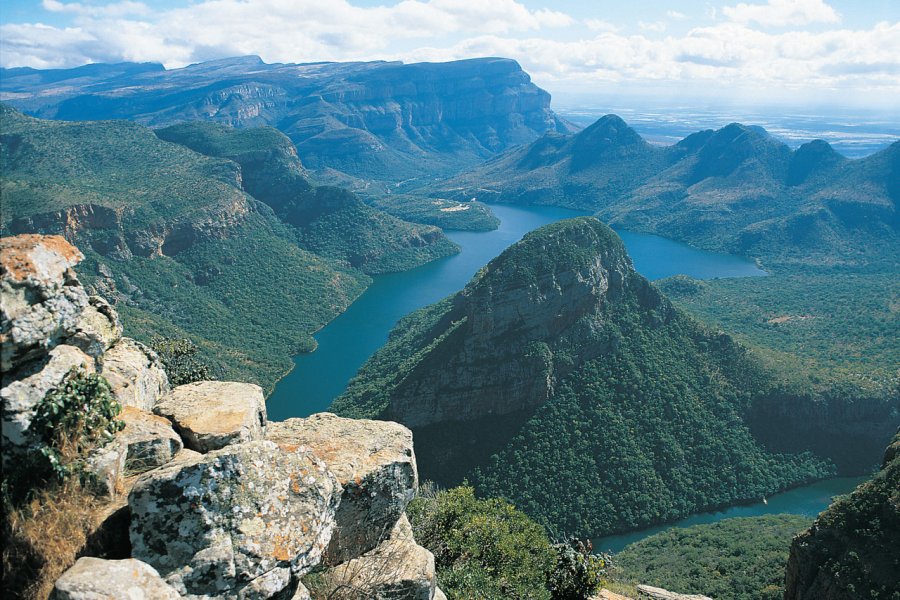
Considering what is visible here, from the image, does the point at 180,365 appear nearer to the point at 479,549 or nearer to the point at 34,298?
Answer: the point at 479,549

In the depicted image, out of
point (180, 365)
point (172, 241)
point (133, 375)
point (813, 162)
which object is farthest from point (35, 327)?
point (813, 162)

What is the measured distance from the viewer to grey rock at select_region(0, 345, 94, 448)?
8.84 m

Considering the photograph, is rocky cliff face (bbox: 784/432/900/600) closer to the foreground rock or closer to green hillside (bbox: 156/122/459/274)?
the foreground rock

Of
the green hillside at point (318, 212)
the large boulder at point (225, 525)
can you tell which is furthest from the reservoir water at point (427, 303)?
the large boulder at point (225, 525)

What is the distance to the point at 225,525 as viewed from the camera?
29.3 ft

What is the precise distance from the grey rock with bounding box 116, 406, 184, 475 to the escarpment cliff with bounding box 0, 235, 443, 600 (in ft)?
0.07

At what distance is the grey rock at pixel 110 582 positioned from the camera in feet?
24.2

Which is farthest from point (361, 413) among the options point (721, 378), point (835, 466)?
point (835, 466)

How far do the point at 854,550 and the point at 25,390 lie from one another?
34.1 meters

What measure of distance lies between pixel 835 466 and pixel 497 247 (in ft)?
376

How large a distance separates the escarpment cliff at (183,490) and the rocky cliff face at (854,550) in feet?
82.3

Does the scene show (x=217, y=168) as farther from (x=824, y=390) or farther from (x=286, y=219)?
(x=824, y=390)

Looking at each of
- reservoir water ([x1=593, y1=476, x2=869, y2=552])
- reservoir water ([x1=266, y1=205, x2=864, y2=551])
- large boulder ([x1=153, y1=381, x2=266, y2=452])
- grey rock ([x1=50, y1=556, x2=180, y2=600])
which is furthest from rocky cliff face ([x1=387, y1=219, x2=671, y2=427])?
grey rock ([x1=50, y1=556, x2=180, y2=600])

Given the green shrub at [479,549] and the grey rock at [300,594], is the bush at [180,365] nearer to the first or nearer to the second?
the green shrub at [479,549]
